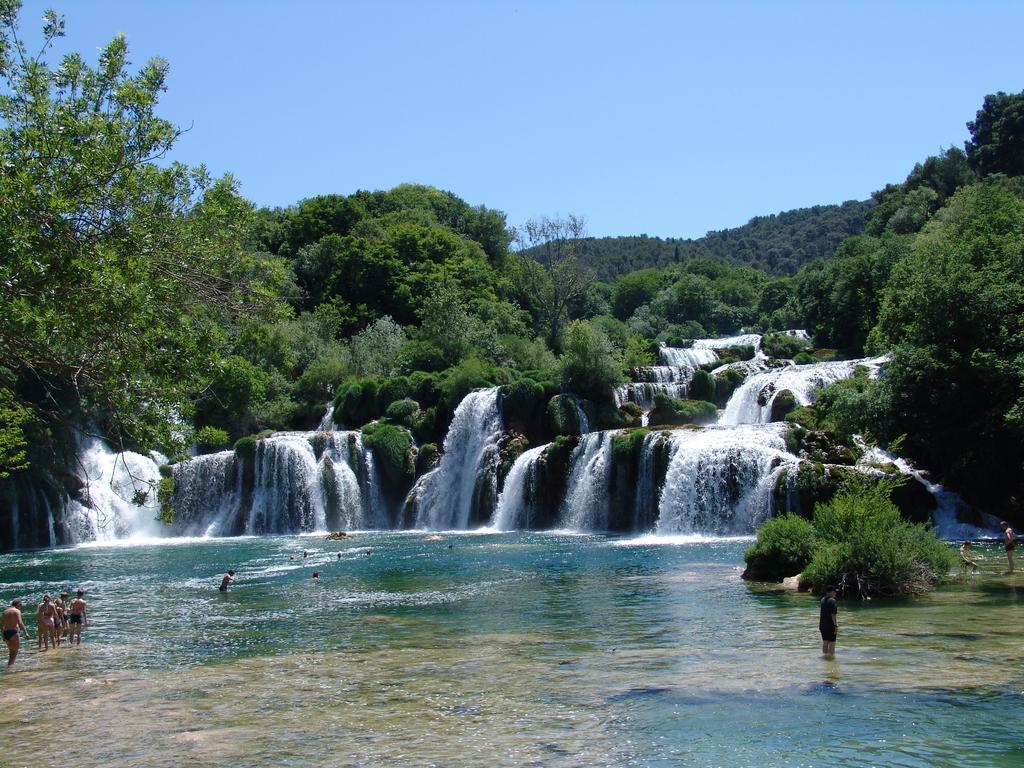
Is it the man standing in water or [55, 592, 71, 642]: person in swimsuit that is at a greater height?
the man standing in water

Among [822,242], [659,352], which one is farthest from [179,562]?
[822,242]

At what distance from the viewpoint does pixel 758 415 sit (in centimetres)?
4541

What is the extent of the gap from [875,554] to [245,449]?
1378 inches

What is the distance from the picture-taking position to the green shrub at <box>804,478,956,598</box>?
2128cm

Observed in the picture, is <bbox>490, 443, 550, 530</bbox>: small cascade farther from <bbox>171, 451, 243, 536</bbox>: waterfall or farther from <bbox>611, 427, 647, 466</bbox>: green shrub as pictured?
<bbox>171, 451, 243, 536</bbox>: waterfall

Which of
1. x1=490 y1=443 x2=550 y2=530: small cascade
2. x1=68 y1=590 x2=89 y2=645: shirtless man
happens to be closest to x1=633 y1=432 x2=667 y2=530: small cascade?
x1=490 y1=443 x2=550 y2=530: small cascade

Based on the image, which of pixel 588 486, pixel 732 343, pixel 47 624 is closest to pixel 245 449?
pixel 588 486

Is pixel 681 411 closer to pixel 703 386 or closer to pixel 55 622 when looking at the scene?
pixel 703 386

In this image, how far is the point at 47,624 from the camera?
19812 mm

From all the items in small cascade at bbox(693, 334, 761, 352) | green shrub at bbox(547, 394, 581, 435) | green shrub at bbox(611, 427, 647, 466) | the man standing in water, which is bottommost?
the man standing in water

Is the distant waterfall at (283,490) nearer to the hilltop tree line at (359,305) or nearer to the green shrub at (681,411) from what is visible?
the hilltop tree line at (359,305)

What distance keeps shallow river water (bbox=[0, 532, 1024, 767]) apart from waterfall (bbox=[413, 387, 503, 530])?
1895cm

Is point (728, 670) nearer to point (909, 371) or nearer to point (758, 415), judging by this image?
point (909, 371)

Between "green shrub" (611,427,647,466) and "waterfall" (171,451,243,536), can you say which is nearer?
"green shrub" (611,427,647,466)
